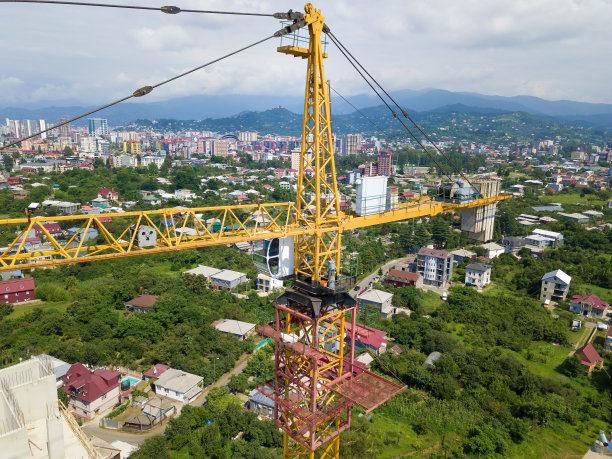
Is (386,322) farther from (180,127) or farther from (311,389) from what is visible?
(180,127)

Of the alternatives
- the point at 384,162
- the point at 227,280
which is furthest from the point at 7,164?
the point at 384,162

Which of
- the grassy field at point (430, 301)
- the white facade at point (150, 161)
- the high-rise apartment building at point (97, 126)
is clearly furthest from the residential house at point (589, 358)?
the high-rise apartment building at point (97, 126)

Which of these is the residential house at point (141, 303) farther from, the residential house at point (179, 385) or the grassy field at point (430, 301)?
the grassy field at point (430, 301)

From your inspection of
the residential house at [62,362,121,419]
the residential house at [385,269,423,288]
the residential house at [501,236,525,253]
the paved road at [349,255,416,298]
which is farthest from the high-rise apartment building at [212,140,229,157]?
the residential house at [62,362,121,419]

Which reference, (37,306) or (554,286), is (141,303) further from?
(554,286)

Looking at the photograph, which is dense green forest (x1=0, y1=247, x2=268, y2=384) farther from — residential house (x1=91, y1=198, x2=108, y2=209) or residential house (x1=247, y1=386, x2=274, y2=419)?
residential house (x1=91, y1=198, x2=108, y2=209)
